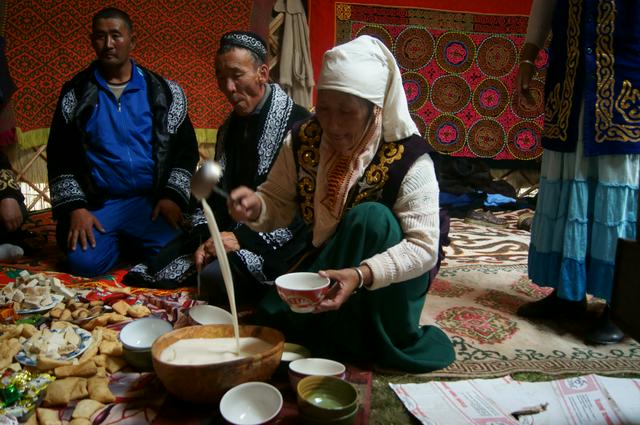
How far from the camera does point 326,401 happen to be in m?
1.02

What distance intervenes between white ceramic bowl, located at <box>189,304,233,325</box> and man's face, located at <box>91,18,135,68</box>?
125cm

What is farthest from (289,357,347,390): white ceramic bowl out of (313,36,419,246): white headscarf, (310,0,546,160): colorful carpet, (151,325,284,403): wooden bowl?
(310,0,546,160): colorful carpet

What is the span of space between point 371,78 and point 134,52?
2.30 meters

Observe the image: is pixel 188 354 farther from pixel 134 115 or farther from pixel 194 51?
pixel 194 51

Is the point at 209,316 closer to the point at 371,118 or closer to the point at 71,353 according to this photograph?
the point at 71,353

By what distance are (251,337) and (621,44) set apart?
4.02ft

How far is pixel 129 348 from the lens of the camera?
3.99ft

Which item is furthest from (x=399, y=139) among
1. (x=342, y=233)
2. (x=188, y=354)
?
(x=188, y=354)

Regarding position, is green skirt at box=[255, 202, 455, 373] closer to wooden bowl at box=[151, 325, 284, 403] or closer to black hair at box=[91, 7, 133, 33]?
wooden bowl at box=[151, 325, 284, 403]

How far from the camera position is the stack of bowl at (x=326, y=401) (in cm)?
95

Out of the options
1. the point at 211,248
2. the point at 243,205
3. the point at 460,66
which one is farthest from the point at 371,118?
the point at 460,66

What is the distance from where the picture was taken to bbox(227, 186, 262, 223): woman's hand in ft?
4.23

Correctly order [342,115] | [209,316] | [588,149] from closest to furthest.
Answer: [342,115] < [209,316] < [588,149]

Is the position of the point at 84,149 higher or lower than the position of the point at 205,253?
higher
